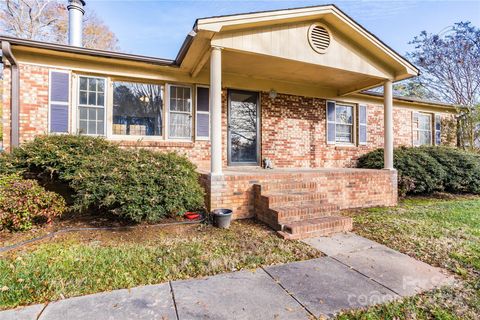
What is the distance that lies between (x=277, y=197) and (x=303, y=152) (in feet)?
12.7

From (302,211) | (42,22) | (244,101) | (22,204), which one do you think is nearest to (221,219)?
(302,211)

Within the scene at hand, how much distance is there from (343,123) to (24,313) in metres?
9.14

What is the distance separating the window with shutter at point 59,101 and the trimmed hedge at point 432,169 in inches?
350

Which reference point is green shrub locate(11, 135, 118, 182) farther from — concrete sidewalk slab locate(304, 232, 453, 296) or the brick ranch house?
concrete sidewalk slab locate(304, 232, 453, 296)

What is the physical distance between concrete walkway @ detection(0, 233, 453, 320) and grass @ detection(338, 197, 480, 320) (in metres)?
0.15

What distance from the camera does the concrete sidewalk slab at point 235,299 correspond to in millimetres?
2074

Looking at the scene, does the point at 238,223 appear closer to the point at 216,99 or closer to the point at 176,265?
the point at 176,265

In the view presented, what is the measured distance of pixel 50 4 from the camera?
48.4ft

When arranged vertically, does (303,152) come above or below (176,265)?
above

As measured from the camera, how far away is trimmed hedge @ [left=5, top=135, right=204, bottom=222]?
3.95 metres

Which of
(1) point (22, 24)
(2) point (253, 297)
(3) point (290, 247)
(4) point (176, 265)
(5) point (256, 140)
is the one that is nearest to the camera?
(2) point (253, 297)

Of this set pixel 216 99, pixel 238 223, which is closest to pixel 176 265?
pixel 238 223

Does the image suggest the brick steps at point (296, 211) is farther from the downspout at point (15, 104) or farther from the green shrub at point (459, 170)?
the green shrub at point (459, 170)

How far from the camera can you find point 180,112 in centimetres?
669
